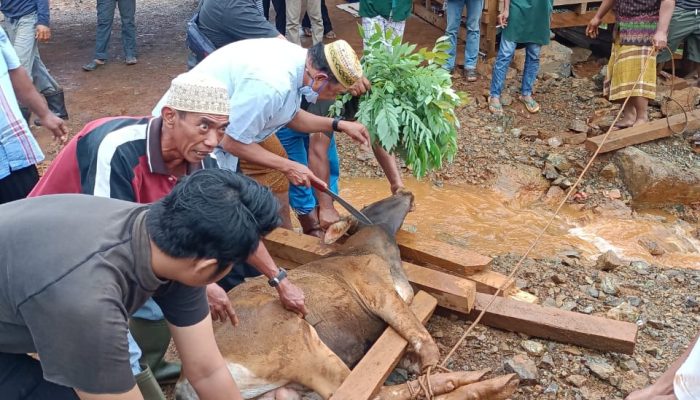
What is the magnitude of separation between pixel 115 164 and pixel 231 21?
8.72 feet

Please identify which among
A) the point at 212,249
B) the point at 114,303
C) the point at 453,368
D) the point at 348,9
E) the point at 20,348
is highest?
the point at 212,249

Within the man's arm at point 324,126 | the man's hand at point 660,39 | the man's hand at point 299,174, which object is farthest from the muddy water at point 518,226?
the man's hand at point 299,174

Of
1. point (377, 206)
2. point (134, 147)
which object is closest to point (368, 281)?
point (377, 206)

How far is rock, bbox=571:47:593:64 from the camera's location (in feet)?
32.6

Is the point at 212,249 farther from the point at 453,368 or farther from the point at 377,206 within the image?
the point at 377,206

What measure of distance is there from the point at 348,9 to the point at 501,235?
742 centimetres

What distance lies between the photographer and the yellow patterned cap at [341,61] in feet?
13.0

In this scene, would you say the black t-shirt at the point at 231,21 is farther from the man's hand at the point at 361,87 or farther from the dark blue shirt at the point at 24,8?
the dark blue shirt at the point at 24,8

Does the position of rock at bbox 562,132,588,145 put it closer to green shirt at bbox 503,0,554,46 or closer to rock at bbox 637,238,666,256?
green shirt at bbox 503,0,554,46

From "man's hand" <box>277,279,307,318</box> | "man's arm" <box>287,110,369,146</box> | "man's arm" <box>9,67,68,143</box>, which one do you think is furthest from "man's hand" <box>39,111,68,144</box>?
"man's hand" <box>277,279,307,318</box>

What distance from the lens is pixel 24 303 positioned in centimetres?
195

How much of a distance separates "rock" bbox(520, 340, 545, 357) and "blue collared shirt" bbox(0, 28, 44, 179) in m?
3.22

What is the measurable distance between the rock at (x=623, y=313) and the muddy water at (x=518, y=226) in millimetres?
1546

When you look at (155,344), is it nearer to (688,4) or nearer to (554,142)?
(554,142)
